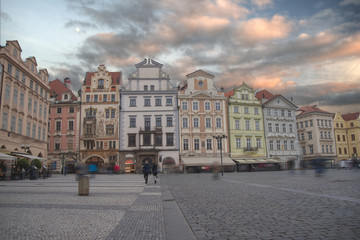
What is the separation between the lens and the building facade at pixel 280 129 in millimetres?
55219

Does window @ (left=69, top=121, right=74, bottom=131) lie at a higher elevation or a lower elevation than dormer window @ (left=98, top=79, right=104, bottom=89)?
lower

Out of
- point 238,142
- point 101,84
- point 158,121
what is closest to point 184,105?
point 158,121

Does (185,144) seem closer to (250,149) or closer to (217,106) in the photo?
(217,106)

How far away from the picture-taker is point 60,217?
6.97m

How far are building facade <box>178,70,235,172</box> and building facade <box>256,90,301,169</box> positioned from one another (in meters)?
9.06

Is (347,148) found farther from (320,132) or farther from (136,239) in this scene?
(136,239)

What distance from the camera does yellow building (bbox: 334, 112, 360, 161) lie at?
72312mm

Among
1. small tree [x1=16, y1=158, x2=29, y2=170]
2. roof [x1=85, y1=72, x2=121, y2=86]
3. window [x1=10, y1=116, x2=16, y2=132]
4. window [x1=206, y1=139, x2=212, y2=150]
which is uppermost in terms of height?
roof [x1=85, y1=72, x2=121, y2=86]

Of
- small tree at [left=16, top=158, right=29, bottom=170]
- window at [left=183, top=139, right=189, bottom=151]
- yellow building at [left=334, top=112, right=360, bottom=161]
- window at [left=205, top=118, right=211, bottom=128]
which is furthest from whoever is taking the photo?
yellow building at [left=334, top=112, right=360, bottom=161]

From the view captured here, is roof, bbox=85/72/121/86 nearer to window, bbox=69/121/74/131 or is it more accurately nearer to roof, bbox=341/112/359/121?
window, bbox=69/121/74/131

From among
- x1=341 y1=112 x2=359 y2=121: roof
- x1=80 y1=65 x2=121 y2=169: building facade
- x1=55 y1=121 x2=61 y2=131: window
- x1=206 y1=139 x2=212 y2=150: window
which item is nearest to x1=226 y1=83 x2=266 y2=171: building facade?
x1=206 y1=139 x2=212 y2=150: window

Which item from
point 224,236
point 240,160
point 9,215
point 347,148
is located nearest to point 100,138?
point 240,160

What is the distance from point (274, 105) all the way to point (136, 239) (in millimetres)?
55834

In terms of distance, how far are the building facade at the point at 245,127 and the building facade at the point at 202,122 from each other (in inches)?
62.3
